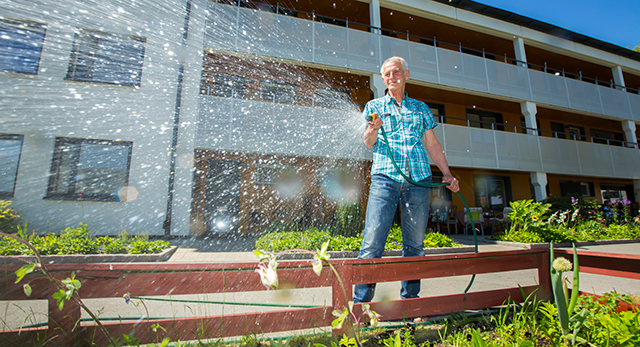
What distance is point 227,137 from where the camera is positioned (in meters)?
8.59

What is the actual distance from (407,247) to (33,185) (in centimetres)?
1062

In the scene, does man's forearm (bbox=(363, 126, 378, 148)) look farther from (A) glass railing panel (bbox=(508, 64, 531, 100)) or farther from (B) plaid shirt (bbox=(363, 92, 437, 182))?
(A) glass railing panel (bbox=(508, 64, 531, 100))

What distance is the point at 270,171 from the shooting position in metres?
10.6

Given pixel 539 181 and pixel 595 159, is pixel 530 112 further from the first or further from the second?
pixel 595 159

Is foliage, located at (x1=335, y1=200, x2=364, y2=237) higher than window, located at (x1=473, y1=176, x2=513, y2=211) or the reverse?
the reverse

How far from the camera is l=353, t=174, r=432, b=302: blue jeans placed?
6.66ft

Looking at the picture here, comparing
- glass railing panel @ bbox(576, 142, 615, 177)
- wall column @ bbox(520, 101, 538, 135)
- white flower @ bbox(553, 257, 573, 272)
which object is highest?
wall column @ bbox(520, 101, 538, 135)

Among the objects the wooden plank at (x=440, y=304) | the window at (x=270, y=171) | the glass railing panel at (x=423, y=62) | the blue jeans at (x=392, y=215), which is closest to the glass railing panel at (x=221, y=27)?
the window at (x=270, y=171)

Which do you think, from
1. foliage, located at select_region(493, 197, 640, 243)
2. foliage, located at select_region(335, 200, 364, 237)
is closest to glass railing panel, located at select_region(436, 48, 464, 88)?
foliage, located at select_region(493, 197, 640, 243)

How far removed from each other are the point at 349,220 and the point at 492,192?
9393 millimetres

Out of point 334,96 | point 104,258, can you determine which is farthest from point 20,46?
point 334,96

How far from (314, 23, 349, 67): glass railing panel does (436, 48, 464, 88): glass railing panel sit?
3925mm

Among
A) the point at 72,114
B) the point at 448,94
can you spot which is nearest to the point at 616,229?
the point at 448,94

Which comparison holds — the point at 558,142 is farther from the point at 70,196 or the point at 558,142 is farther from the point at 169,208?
the point at 70,196
